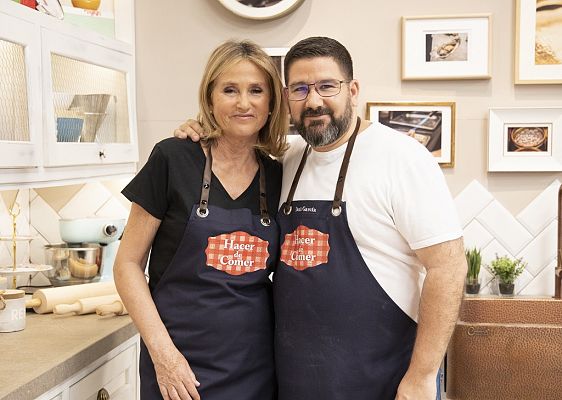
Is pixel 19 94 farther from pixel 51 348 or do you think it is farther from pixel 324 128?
pixel 324 128

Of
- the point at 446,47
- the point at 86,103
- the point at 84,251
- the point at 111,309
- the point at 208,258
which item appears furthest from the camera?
the point at 446,47

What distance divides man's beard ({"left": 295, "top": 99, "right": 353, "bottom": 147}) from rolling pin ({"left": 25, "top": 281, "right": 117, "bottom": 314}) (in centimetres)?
106

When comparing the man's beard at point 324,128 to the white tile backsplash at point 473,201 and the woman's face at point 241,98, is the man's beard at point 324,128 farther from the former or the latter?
the white tile backsplash at point 473,201

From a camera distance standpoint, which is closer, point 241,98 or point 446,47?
point 241,98

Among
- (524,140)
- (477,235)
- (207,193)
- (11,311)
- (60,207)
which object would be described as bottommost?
(11,311)

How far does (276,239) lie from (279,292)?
140mm

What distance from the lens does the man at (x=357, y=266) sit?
5.66ft

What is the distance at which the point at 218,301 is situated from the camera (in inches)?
73.1

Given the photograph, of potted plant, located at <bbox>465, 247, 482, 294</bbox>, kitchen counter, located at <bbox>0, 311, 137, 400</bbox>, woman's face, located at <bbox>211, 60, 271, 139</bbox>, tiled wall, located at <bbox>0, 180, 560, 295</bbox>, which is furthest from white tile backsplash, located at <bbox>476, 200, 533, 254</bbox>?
kitchen counter, located at <bbox>0, 311, 137, 400</bbox>

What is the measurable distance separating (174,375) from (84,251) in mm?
1018

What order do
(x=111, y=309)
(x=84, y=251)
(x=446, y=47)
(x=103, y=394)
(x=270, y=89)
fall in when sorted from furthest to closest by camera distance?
1. (x=446, y=47)
2. (x=84, y=251)
3. (x=111, y=309)
4. (x=103, y=394)
5. (x=270, y=89)

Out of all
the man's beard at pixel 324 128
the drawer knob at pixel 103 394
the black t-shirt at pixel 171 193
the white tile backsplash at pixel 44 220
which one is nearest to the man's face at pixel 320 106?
the man's beard at pixel 324 128

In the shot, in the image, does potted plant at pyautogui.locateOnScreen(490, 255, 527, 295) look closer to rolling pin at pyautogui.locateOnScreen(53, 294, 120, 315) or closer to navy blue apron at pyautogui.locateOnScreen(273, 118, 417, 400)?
navy blue apron at pyautogui.locateOnScreen(273, 118, 417, 400)

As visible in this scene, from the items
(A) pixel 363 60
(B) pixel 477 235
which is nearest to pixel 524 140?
(B) pixel 477 235
